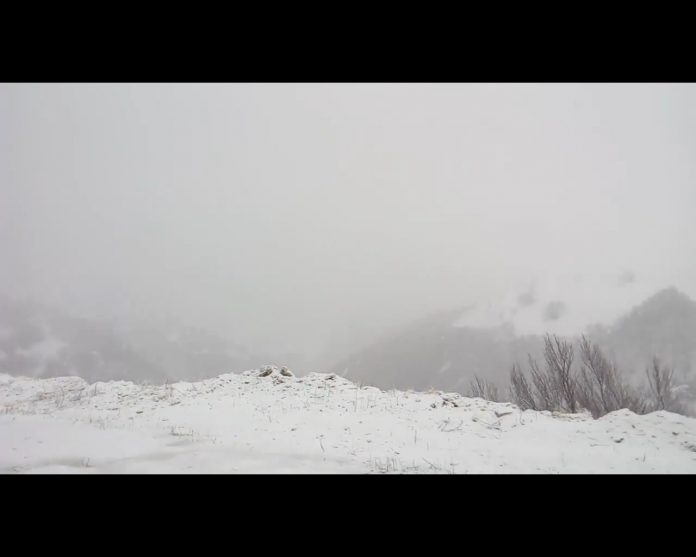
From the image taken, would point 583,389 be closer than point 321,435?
No

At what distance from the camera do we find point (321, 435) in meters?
9.74

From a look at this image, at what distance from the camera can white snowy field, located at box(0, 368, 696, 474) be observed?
7.47 metres

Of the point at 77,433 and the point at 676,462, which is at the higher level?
the point at 77,433

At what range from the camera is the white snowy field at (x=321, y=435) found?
7.47 metres

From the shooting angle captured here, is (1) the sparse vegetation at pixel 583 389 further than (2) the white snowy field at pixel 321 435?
Yes

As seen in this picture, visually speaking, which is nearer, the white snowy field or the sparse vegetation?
the white snowy field

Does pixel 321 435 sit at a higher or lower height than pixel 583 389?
lower
